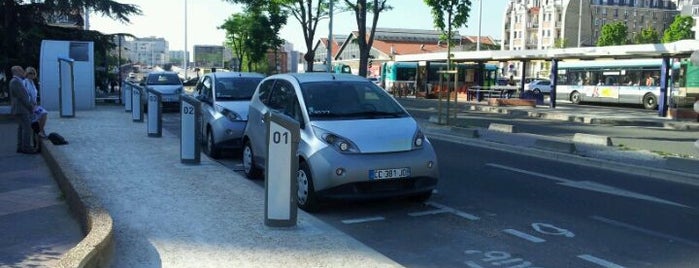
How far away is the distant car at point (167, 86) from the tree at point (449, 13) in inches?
403

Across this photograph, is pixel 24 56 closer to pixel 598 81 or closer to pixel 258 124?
pixel 258 124

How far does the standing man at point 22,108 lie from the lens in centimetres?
1102

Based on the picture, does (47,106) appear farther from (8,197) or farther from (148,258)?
(148,258)

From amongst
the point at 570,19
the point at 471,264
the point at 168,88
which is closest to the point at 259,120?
the point at 471,264

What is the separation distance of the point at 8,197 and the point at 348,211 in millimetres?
4174

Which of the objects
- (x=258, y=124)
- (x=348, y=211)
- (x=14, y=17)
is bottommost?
(x=348, y=211)

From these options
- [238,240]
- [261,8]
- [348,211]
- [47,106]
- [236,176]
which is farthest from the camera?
[261,8]

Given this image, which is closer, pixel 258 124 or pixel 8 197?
pixel 8 197

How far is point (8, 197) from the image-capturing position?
25.5ft

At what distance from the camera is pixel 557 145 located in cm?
1317

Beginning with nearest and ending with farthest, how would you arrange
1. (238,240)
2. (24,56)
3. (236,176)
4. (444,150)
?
(238,240) < (236,176) < (444,150) < (24,56)

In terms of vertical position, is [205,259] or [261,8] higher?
[261,8]

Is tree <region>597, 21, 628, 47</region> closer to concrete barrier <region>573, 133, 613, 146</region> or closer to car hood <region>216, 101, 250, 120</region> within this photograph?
concrete barrier <region>573, 133, 613, 146</region>

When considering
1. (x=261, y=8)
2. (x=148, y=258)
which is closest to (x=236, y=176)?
(x=148, y=258)
